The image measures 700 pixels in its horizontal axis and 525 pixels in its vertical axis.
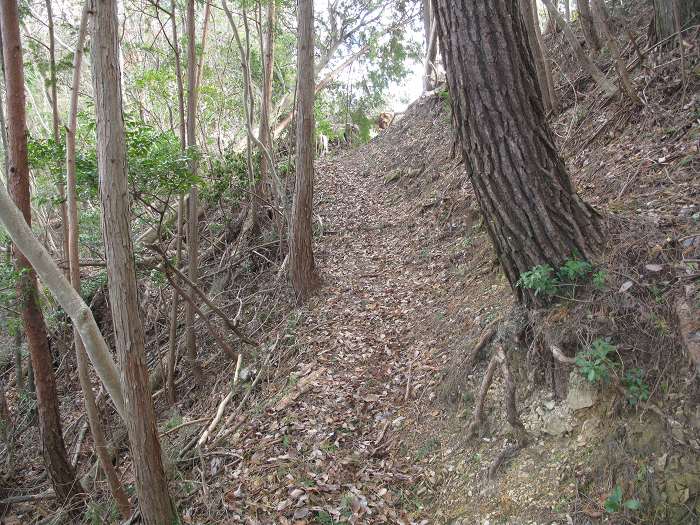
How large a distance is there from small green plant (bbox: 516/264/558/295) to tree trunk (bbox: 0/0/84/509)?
5.74m

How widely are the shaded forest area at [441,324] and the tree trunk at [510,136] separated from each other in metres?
0.02

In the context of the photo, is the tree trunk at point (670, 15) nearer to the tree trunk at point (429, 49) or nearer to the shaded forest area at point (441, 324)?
the shaded forest area at point (441, 324)

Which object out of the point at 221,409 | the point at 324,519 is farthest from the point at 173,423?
the point at 324,519

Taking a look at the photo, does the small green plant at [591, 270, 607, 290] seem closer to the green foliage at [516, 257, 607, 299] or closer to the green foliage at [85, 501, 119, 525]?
the green foliage at [516, 257, 607, 299]

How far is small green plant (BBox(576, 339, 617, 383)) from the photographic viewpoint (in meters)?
3.49

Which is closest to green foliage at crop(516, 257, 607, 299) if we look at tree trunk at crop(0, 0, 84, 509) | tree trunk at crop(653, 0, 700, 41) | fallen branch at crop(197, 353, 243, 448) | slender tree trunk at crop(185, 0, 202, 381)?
tree trunk at crop(653, 0, 700, 41)

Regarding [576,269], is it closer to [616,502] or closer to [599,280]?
[599,280]

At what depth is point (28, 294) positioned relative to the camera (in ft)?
22.2

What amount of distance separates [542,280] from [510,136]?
1.20 metres

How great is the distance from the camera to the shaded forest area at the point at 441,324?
11.8 ft

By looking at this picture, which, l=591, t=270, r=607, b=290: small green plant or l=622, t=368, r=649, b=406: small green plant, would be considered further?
l=591, t=270, r=607, b=290: small green plant

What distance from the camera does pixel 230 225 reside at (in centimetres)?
1237

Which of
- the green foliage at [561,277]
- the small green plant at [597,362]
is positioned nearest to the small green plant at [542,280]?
the green foliage at [561,277]

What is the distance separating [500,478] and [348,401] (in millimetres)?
2181
